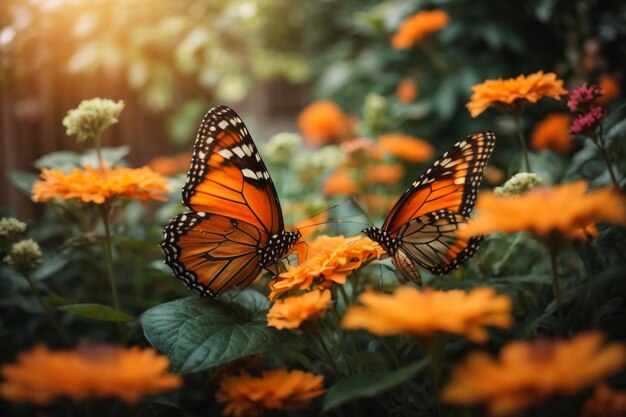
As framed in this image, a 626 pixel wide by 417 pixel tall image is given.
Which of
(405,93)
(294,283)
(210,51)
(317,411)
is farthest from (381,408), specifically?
(210,51)

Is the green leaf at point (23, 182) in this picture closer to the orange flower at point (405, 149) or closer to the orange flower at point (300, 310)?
the orange flower at point (300, 310)

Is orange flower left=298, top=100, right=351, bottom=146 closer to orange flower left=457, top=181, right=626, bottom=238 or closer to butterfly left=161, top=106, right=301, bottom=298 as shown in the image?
butterfly left=161, top=106, right=301, bottom=298

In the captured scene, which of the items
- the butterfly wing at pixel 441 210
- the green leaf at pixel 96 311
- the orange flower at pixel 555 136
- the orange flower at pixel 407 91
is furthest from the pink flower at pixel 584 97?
the orange flower at pixel 407 91

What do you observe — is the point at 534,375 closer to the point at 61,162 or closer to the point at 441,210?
the point at 441,210

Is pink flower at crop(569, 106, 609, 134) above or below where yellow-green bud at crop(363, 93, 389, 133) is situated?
below

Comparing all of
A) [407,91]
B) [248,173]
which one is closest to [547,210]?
[248,173]

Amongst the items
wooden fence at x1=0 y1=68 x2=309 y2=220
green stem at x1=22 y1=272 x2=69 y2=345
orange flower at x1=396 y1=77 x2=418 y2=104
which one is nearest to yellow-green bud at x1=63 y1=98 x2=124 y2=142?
green stem at x1=22 y1=272 x2=69 y2=345
